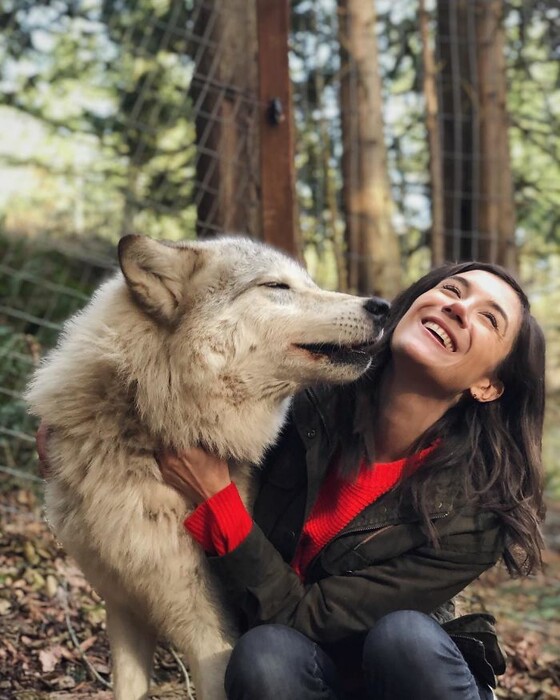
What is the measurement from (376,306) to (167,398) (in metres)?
0.69

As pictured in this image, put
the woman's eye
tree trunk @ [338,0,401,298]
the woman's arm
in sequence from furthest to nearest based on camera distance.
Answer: tree trunk @ [338,0,401,298] < the woman's eye < the woman's arm

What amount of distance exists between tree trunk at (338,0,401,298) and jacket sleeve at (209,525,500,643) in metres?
4.07

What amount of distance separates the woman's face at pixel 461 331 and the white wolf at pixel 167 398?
0.15 metres

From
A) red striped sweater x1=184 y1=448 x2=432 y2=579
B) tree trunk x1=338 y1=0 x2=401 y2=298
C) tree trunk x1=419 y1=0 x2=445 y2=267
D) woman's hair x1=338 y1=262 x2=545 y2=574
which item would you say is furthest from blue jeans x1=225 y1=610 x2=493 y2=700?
tree trunk x1=419 y1=0 x2=445 y2=267

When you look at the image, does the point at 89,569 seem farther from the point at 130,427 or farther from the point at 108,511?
the point at 130,427

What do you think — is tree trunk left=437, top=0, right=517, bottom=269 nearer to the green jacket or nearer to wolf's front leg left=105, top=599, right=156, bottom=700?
the green jacket

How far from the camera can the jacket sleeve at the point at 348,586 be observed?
239cm

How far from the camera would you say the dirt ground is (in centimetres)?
353

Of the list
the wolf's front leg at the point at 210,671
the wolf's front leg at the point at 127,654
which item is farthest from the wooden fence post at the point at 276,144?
the wolf's front leg at the point at 210,671

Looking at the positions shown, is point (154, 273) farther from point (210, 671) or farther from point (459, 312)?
point (210, 671)

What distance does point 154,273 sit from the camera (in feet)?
8.20

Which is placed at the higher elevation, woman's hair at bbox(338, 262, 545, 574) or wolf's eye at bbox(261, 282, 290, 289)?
wolf's eye at bbox(261, 282, 290, 289)

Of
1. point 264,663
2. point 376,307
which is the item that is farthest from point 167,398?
point 264,663

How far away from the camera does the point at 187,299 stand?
256cm
